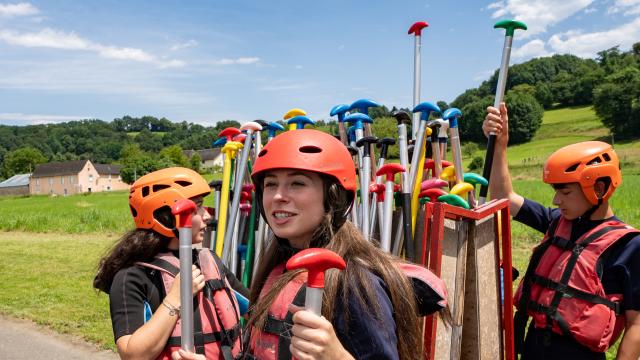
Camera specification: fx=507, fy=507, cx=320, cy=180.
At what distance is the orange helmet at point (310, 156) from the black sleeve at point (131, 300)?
1055 millimetres

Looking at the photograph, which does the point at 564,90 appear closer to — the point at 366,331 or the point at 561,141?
the point at 561,141

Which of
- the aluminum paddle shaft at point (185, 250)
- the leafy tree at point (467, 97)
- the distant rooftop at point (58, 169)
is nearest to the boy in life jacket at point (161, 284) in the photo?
the aluminum paddle shaft at point (185, 250)

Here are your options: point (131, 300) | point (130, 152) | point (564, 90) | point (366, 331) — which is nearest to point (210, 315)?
point (131, 300)

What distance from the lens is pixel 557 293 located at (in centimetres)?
310

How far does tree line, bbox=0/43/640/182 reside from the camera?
6838 centimetres

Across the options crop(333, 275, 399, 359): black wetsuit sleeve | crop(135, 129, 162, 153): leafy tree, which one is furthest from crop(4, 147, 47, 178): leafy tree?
crop(333, 275, 399, 359): black wetsuit sleeve

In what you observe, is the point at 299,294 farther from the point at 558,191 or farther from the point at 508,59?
the point at 508,59

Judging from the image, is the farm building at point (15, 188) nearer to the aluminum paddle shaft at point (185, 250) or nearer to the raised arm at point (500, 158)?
the raised arm at point (500, 158)

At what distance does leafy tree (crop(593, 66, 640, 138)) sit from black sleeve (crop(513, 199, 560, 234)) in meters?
73.9

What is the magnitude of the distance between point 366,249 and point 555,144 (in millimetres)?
69133

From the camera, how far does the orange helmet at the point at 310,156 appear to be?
78.4 inches

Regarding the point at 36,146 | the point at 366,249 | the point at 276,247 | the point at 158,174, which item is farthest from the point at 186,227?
the point at 36,146

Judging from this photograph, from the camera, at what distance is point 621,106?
68.8 metres

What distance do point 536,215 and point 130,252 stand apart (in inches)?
109
